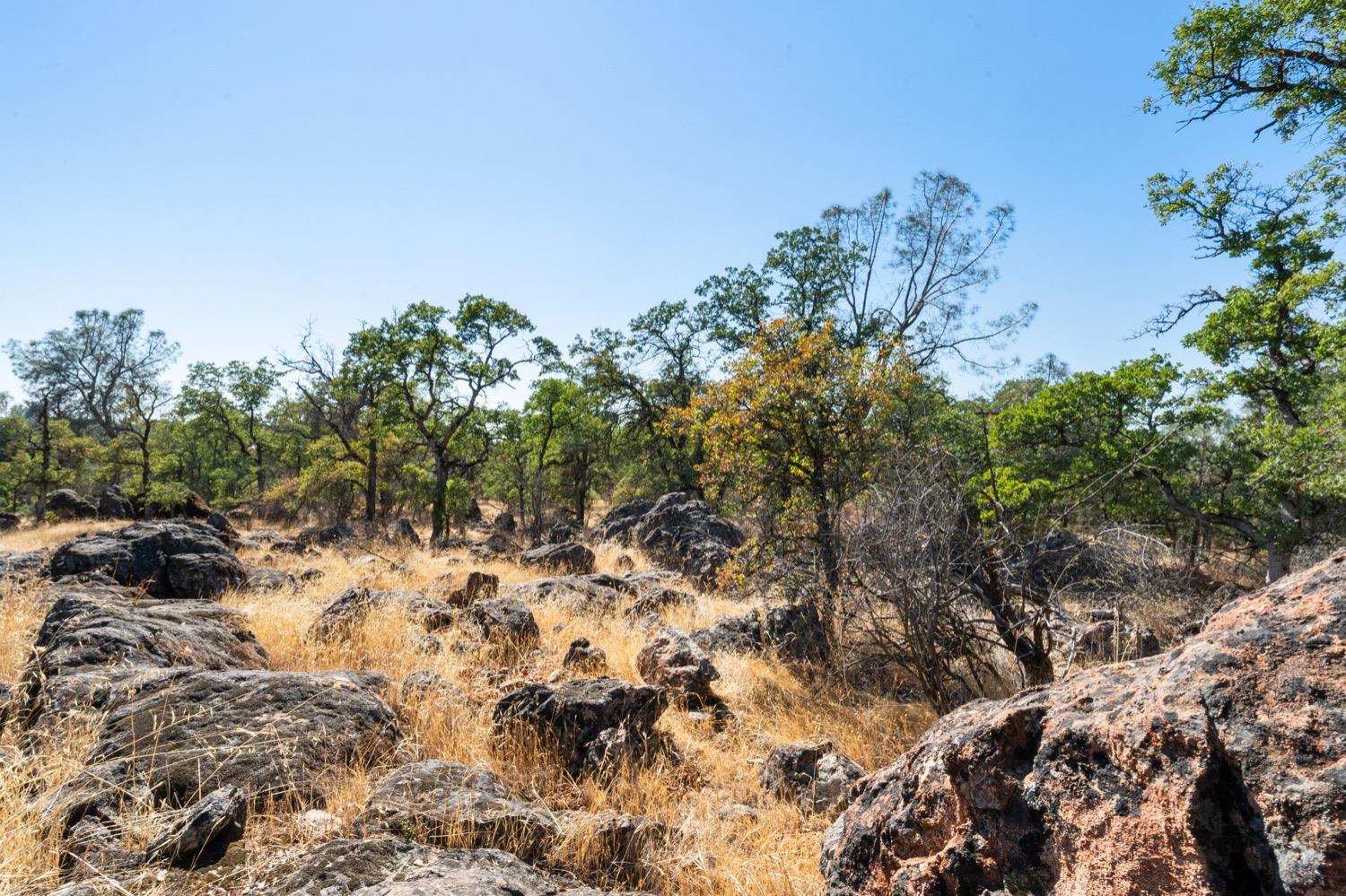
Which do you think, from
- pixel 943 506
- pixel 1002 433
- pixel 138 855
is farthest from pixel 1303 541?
pixel 138 855

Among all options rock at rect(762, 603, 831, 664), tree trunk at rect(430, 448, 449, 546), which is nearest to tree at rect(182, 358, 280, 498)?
tree trunk at rect(430, 448, 449, 546)

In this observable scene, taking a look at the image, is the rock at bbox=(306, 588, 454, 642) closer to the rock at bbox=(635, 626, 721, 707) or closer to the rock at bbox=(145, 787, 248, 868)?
the rock at bbox=(635, 626, 721, 707)

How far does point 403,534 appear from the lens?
68.6 feet

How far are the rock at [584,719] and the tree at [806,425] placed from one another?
4.18 m

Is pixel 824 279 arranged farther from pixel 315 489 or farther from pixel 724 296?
pixel 315 489

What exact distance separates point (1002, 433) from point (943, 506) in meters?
13.5

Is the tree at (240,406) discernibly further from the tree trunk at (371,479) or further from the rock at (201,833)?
the rock at (201,833)

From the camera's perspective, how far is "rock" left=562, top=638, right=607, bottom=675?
6559 mm

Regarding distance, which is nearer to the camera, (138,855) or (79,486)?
(138,855)

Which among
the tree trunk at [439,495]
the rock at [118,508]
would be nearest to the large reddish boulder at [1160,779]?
the tree trunk at [439,495]

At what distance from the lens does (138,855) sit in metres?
2.57

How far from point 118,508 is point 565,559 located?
23871mm

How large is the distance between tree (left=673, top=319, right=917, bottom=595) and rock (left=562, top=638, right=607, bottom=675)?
3.14 metres

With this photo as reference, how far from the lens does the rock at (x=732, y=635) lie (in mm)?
8055
